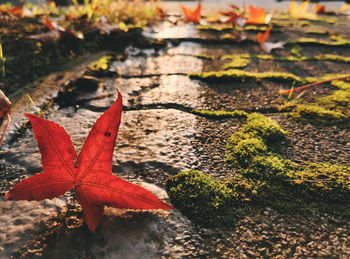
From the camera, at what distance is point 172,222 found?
2.37 feet

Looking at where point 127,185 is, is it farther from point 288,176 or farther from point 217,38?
point 217,38

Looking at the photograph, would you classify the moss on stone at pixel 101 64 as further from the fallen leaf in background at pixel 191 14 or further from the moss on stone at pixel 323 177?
the fallen leaf in background at pixel 191 14

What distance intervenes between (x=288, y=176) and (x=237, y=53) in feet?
4.95

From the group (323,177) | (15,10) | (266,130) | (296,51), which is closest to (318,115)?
(266,130)

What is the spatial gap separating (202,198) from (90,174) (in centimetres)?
31

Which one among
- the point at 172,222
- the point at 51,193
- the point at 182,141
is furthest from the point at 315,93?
the point at 51,193

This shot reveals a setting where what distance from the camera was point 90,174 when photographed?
26.9 inches

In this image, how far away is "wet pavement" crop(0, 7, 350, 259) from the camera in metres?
0.66

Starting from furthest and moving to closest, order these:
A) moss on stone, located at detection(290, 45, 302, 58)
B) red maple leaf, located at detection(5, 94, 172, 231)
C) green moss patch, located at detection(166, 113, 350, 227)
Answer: moss on stone, located at detection(290, 45, 302, 58) < green moss patch, located at detection(166, 113, 350, 227) < red maple leaf, located at detection(5, 94, 172, 231)

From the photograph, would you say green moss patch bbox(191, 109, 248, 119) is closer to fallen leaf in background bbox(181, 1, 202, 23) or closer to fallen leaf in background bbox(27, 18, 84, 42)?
fallen leaf in background bbox(27, 18, 84, 42)

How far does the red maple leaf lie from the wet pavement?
0.08 m

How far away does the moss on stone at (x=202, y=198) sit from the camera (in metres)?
0.74

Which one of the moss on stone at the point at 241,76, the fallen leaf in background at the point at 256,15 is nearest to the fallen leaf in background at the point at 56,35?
the moss on stone at the point at 241,76

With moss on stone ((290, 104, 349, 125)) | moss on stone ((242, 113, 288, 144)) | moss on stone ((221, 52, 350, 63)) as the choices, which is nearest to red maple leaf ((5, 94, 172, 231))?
moss on stone ((242, 113, 288, 144))
